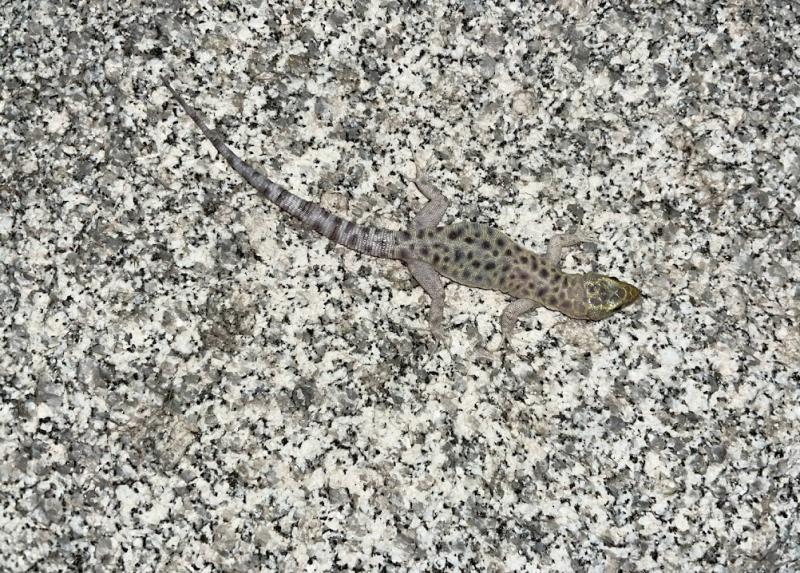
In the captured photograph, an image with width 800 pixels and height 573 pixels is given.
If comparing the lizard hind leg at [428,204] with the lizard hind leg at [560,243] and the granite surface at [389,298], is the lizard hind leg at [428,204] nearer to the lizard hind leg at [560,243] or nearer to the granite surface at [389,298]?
the granite surface at [389,298]

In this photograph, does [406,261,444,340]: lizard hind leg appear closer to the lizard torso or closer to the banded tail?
the lizard torso

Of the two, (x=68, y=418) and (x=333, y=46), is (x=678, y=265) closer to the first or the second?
(x=333, y=46)

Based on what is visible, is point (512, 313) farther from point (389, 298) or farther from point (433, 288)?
point (389, 298)

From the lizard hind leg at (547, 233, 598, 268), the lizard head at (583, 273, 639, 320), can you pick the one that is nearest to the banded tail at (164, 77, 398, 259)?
the lizard hind leg at (547, 233, 598, 268)

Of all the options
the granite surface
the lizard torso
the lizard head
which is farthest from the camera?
the lizard torso

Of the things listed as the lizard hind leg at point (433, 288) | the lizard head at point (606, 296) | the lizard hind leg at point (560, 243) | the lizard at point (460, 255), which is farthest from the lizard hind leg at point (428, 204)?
the lizard head at point (606, 296)

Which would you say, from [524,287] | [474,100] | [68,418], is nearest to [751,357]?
[524,287]

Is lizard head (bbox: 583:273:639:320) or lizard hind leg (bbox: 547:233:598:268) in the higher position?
lizard hind leg (bbox: 547:233:598:268)
